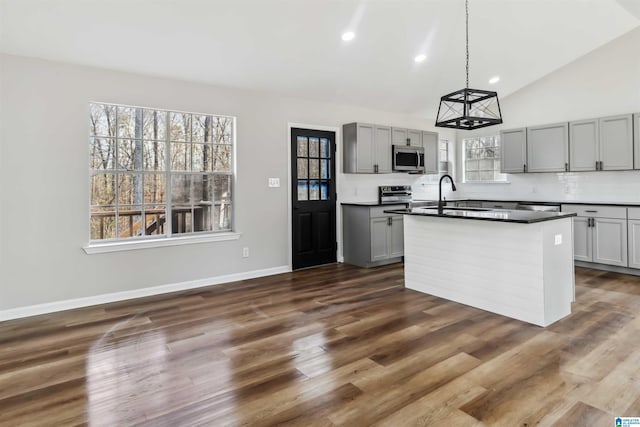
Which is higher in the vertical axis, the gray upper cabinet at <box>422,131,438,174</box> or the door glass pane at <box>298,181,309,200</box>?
the gray upper cabinet at <box>422,131,438,174</box>

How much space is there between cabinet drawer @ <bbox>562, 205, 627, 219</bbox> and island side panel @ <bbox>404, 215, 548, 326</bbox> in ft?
8.83

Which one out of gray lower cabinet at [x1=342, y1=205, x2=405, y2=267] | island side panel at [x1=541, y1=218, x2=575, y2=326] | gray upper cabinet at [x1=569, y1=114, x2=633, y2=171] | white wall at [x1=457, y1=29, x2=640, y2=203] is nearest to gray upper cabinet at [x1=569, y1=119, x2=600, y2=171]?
gray upper cabinet at [x1=569, y1=114, x2=633, y2=171]

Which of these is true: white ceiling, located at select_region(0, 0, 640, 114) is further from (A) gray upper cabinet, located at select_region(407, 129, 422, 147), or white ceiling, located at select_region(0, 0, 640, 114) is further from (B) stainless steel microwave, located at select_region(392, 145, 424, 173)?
(B) stainless steel microwave, located at select_region(392, 145, 424, 173)

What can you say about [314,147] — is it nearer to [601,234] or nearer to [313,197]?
[313,197]

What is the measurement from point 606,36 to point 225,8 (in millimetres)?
5345

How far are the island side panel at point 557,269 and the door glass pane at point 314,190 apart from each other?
323cm

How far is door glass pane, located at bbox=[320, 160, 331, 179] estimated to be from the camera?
5742 mm

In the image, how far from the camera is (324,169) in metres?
5.77

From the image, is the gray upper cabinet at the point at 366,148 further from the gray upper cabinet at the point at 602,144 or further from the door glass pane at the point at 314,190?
the gray upper cabinet at the point at 602,144

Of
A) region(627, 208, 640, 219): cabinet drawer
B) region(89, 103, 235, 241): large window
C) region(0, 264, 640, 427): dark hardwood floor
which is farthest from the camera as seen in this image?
region(627, 208, 640, 219): cabinet drawer

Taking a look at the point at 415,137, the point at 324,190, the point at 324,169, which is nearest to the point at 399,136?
the point at 415,137

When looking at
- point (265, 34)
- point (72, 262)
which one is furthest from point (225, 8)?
point (72, 262)

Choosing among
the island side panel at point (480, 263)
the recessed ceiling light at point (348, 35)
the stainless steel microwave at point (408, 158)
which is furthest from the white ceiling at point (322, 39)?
the island side panel at point (480, 263)

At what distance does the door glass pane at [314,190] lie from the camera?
18.5ft
